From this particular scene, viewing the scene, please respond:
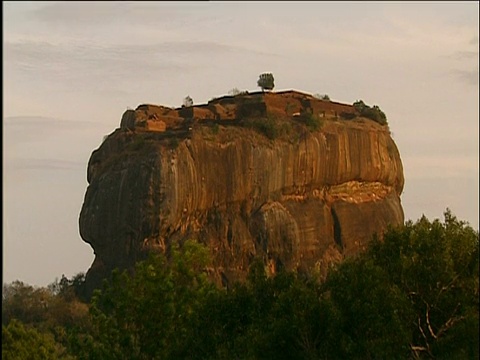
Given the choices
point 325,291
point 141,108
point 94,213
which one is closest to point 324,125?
point 141,108

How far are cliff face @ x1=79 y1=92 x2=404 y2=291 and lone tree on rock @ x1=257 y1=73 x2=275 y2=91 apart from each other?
312 centimetres

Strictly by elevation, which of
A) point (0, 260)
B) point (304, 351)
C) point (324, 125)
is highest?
point (324, 125)

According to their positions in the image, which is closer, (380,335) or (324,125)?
(380,335)

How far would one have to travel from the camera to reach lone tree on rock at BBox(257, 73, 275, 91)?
89250mm

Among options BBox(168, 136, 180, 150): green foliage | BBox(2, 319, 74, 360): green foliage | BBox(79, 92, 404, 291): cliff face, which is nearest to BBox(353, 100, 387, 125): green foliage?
BBox(79, 92, 404, 291): cliff face

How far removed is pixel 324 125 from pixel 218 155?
10.8 metres

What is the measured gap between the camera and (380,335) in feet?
94.5

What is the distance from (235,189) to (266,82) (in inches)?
606

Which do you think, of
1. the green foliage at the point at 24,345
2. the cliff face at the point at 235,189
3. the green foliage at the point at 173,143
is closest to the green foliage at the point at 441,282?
the green foliage at the point at 24,345

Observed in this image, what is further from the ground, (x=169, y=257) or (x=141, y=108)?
(x=141, y=108)

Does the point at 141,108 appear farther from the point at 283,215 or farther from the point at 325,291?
the point at 325,291

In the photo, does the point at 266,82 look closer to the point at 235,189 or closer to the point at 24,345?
the point at 235,189

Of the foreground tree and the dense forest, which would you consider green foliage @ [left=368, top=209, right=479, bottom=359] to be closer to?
the dense forest

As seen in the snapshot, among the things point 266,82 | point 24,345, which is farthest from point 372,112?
point 24,345
